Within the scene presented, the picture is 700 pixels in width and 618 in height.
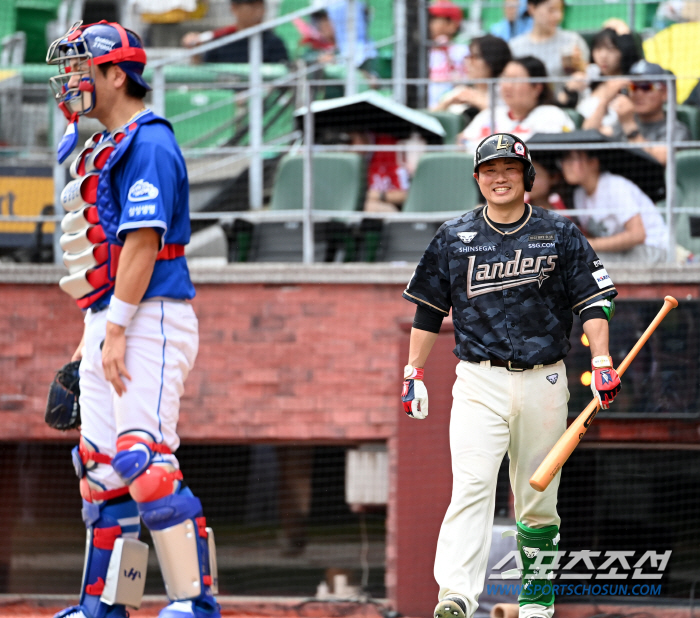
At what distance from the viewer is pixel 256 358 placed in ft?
24.2

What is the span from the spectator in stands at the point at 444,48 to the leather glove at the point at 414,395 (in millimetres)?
5615

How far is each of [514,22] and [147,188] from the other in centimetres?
742

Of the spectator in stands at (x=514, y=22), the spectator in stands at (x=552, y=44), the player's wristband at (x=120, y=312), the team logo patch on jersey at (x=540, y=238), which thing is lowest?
the player's wristband at (x=120, y=312)

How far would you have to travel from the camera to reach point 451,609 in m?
4.31

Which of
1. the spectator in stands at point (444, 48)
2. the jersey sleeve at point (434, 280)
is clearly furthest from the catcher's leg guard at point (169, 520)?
the spectator in stands at point (444, 48)

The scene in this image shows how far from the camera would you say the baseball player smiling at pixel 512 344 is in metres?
4.55

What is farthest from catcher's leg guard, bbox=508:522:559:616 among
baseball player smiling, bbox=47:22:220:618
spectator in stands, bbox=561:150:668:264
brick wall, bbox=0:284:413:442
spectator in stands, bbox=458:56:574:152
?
spectator in stands, bbox=458:56:574:152

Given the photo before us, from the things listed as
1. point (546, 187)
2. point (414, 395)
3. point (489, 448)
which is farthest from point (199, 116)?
point (489, 448)

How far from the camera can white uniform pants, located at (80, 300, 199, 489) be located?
419cm

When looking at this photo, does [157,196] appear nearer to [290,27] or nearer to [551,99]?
[551,99]

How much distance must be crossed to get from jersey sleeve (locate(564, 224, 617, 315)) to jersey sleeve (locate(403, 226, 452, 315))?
54 cm

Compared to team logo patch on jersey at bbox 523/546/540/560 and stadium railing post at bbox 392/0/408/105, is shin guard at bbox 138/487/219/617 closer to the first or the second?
team logo patch on jersey at bbox 523/546/540/560

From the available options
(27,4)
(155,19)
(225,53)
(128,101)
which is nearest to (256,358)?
(128,101)

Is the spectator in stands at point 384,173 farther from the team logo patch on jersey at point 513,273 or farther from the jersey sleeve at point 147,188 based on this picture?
the jersey sleeve at point 147,188
